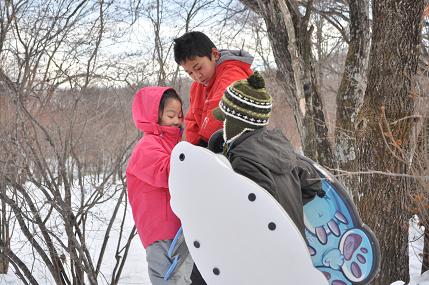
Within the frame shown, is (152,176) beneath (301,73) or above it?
beneath

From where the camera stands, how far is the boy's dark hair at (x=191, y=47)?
2.33 m

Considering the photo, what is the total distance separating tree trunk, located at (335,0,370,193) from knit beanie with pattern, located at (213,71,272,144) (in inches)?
130

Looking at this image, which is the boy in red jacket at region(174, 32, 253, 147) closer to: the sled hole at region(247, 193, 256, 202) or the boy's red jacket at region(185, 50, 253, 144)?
the boy's red jacket at region(185, 50, 253, 144)

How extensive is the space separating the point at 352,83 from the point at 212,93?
10.4 feet

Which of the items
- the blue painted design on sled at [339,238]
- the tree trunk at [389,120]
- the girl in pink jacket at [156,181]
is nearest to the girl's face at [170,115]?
the girl in pink jacket at [156,181]

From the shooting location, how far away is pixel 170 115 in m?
2.55

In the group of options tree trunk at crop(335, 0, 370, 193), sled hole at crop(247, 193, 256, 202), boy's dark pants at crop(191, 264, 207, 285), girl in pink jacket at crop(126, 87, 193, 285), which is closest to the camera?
sled hole at crop(247, 193, 256, 202)

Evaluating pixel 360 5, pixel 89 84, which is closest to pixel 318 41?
pixel 360 5

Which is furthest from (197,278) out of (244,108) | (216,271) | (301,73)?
(301,73)

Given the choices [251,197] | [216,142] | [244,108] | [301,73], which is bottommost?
[251,197]

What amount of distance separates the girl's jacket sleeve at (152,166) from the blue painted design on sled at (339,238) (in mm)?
687

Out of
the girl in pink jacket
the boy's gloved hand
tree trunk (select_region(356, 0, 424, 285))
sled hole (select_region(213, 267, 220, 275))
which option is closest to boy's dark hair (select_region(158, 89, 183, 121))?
the girl in pink jacket

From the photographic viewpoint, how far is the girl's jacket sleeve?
7.36 ft

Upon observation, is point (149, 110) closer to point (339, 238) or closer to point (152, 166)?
point (152, 166)
